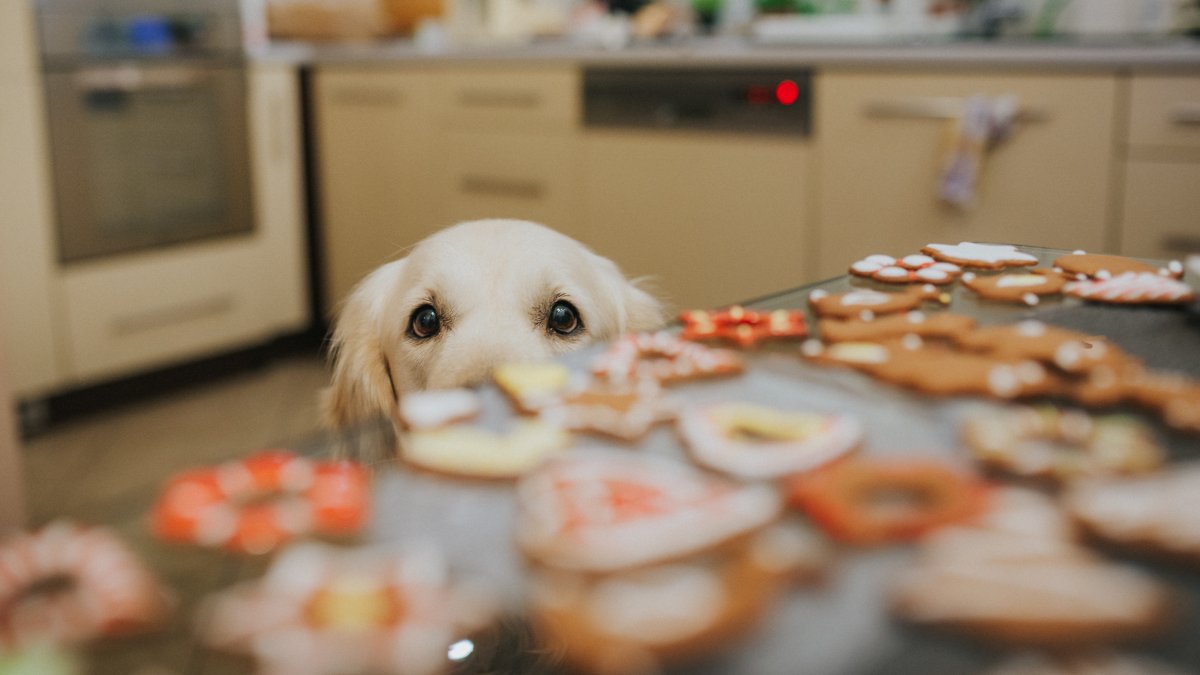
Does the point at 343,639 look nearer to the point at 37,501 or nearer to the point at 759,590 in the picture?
the point at 759,590

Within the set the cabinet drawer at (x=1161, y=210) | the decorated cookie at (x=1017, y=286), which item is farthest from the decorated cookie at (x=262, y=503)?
the cabinet drawer at (x=1161, y=210)

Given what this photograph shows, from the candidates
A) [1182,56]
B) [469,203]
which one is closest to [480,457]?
[1182,56]

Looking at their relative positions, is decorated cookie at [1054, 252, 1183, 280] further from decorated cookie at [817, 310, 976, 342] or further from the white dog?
the white dog

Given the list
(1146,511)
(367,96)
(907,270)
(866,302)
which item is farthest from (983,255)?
(367,96)

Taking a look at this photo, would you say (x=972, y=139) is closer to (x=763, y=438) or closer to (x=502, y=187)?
(x=502, y=187)

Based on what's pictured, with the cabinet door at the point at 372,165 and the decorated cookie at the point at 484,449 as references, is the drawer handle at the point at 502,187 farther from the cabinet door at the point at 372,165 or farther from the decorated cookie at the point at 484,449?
the decorated cookie at the point at 484,449

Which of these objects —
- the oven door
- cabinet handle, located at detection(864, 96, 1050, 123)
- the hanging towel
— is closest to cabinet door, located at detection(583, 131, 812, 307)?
cabinet handle, located at detection(864, 96, 1050, 123)

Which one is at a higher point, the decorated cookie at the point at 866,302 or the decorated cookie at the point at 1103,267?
the decorated cookie at the point at 1103,267
